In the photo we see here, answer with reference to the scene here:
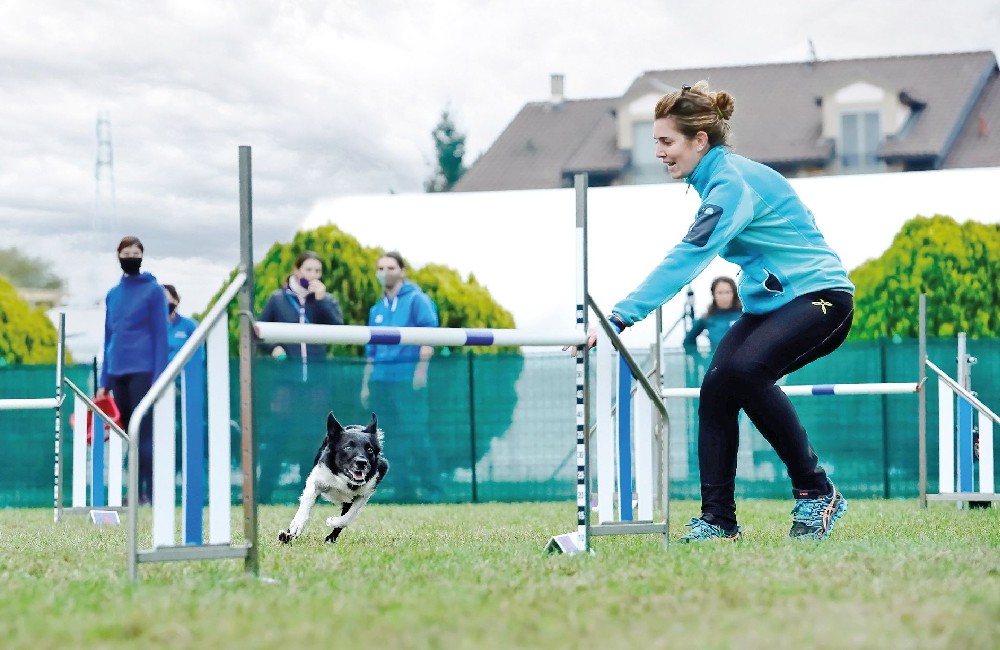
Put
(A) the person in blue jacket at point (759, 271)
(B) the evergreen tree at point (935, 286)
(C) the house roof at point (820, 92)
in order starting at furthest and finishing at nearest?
(C) the house roof at point (820, 92), (B) the evergreen tree at point (935, 286), (A) the person in blue jacket at point (759, 271)

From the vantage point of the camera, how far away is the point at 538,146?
111ft

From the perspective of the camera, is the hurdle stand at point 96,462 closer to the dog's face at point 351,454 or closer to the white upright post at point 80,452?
the white upright post at point 80,452

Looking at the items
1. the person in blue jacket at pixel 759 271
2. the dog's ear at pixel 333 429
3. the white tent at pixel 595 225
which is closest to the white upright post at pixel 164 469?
the person in blue jacket at pixel 759 271

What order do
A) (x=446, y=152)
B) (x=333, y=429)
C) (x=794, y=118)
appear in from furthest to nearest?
(x=446, y=152), (x=794, y=118), (x=333, y=429)

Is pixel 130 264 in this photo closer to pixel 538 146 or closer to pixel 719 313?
pixel 719 313

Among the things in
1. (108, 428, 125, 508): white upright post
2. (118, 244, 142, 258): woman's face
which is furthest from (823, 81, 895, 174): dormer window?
(108, 428, 125, 508): white upright post

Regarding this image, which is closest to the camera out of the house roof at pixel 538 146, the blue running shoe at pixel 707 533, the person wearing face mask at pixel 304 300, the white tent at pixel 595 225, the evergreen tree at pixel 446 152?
the blue running shoe at pixel 707 533

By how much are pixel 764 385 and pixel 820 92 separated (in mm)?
26336

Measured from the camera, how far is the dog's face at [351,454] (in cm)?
630

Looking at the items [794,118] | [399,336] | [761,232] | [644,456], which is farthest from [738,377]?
[794,118]

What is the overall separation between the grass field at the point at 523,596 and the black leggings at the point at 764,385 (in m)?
0.27

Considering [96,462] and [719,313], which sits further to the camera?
[719,313]

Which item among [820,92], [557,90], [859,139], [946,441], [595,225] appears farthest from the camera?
[557,90]

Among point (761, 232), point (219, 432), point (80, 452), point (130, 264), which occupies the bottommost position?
point (80, 452)
